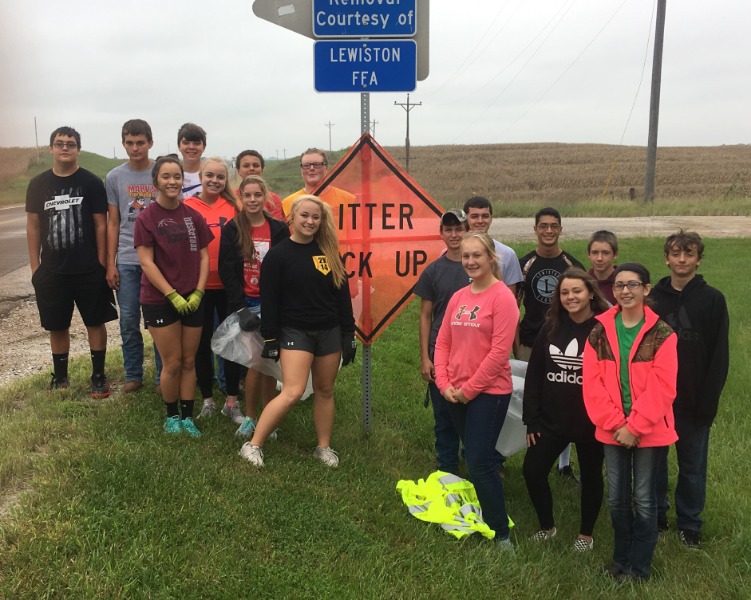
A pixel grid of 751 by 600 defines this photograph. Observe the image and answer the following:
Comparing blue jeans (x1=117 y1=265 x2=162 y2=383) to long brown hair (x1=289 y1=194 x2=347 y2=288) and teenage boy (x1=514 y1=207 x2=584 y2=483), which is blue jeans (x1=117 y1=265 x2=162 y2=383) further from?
teenage boy (x1=514 y1=207 x2=584 y2=483)

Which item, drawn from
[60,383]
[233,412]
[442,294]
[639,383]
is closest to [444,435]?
[442,294]

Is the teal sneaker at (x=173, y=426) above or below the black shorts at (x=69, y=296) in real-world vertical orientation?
below

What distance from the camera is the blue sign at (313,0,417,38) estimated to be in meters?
4.32

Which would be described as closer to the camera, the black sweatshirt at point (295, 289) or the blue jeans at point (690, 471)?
the blue jeans at point (690, 471)

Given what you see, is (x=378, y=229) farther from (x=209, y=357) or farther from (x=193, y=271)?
(x=209, y=357)

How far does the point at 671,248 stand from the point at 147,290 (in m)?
3.19

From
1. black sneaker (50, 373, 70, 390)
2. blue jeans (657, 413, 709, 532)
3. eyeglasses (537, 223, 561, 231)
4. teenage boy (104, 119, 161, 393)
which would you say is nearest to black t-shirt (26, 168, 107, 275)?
teenage boy (104, 119, 161, 393)

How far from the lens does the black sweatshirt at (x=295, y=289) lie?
3.87 meters

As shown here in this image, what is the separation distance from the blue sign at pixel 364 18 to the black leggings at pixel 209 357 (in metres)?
2.02

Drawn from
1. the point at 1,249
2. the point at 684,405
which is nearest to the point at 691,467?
the point at 684,405

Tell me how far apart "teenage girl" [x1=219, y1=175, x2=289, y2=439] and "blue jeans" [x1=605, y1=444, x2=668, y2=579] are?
7.55ft

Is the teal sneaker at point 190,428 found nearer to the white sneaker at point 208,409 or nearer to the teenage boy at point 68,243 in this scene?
the white sneaker at point 208,409

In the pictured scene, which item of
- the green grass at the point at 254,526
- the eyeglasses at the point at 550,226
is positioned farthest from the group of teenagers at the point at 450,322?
the green grass at the point at 254,526

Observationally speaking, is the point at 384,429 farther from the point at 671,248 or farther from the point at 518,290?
the point at 671,248
